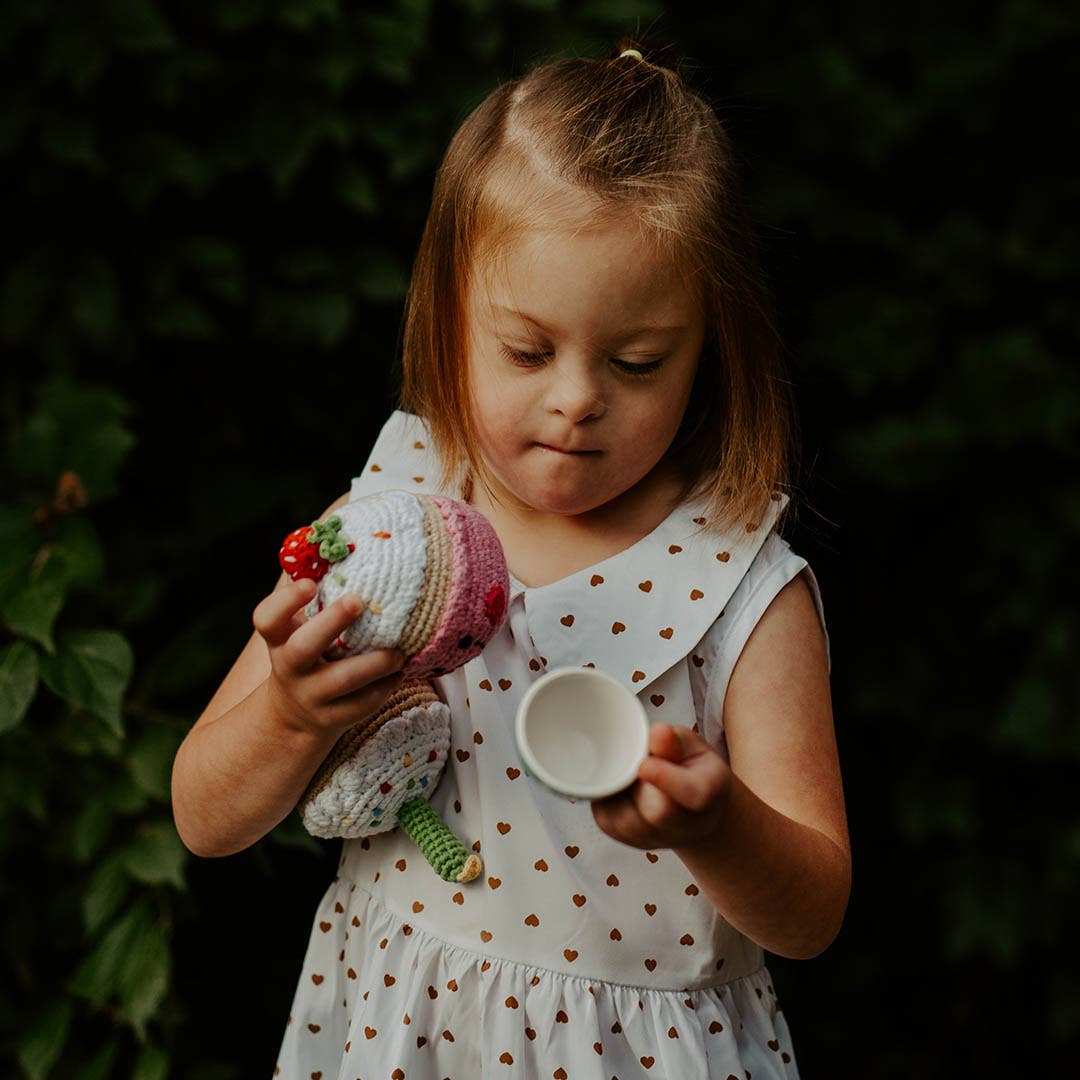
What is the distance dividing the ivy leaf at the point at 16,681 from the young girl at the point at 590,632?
0.24 metres

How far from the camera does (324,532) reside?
3.16ft

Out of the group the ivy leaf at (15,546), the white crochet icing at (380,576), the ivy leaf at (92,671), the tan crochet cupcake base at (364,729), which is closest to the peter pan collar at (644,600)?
the tan crochet cupcake base at (364,729)

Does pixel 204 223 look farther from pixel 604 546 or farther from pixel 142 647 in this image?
pixel 604 546

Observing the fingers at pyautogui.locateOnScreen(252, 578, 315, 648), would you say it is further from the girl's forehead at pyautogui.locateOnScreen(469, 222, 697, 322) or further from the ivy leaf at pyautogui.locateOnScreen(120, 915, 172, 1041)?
the ivy leaf at pyautogui.locateOnScreen(120, 915, 172, 1041)

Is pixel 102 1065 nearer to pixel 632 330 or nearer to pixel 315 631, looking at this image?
pixel 315 631

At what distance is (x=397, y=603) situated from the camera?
0.94m

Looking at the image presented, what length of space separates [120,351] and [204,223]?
0.61ft

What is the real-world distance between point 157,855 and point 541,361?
0.72 meters

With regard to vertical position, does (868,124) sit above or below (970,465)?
above

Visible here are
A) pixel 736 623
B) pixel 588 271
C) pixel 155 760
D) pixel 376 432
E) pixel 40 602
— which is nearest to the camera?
pixel 588 271

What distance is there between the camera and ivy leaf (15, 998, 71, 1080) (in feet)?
4.88

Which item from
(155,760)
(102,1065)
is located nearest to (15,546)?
(155,760)

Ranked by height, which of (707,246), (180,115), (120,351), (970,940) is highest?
(707,246)

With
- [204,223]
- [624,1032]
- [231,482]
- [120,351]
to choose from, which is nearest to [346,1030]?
[624,1032]
